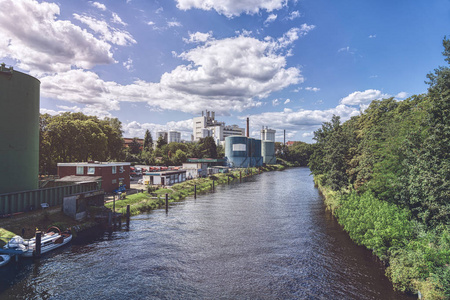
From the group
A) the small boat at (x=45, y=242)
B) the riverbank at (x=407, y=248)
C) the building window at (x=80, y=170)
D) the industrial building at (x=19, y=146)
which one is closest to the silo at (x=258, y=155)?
the building window at (x=80, y=170)

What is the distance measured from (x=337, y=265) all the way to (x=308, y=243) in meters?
5.19

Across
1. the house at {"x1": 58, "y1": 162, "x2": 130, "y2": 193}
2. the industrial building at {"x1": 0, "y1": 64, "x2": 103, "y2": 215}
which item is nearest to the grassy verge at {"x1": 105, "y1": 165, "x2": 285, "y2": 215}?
the house at {"x1": 58, "y1": 162, "x2": 130, "y2": 193}

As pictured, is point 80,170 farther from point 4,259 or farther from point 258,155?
point 258,155

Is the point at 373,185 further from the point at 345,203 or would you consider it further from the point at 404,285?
the point at 404,285

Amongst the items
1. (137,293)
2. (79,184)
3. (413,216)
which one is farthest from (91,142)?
(413,216)

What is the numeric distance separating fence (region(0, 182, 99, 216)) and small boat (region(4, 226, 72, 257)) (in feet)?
18.7

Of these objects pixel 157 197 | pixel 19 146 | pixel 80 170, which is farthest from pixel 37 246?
pixel 157 197

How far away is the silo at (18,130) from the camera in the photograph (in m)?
30.1

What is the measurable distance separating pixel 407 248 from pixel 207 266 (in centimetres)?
1579

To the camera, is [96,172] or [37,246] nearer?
[37,246]

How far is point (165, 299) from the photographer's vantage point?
57.9ft

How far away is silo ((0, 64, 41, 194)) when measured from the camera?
30094 mm

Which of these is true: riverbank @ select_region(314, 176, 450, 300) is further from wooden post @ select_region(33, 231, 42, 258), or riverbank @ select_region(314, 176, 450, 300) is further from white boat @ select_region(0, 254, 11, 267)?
white boat @ select_region(0, 254, 11, 267)

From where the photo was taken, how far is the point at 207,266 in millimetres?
22281
